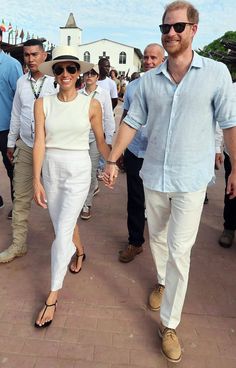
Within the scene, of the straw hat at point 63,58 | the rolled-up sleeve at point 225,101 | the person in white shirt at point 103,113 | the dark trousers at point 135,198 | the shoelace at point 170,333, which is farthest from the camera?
the person in white shirt at point 103,113

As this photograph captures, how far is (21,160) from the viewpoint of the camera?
3400 mm

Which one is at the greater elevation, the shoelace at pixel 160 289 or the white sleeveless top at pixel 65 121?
the white sleeveless top at pixel 65 121

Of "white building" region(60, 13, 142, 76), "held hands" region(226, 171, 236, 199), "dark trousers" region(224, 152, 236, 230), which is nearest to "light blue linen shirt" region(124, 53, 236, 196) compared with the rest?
"held hands" region(226, 171, 236, 199)

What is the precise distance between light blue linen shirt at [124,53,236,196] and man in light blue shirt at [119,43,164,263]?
933 mm

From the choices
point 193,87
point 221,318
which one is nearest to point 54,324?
point 221,318

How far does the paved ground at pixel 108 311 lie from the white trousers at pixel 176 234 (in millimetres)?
294

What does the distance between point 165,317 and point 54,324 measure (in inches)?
33.8

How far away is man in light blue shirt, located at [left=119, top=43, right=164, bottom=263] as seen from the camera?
3.28m

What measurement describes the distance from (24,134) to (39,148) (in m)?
0.87

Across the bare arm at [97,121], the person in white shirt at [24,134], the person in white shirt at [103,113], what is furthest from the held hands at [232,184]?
Answer: the person in white shirt at [103,113]

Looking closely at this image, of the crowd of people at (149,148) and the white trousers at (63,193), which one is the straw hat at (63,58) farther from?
the white trousers at (63,193)

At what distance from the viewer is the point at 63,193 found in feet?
8.75

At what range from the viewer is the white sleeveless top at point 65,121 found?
2580 millimetres

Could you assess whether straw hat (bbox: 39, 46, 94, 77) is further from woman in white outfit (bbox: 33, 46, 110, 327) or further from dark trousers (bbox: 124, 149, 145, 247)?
dark trousers (bbox: 124, 149, 145, 247)
